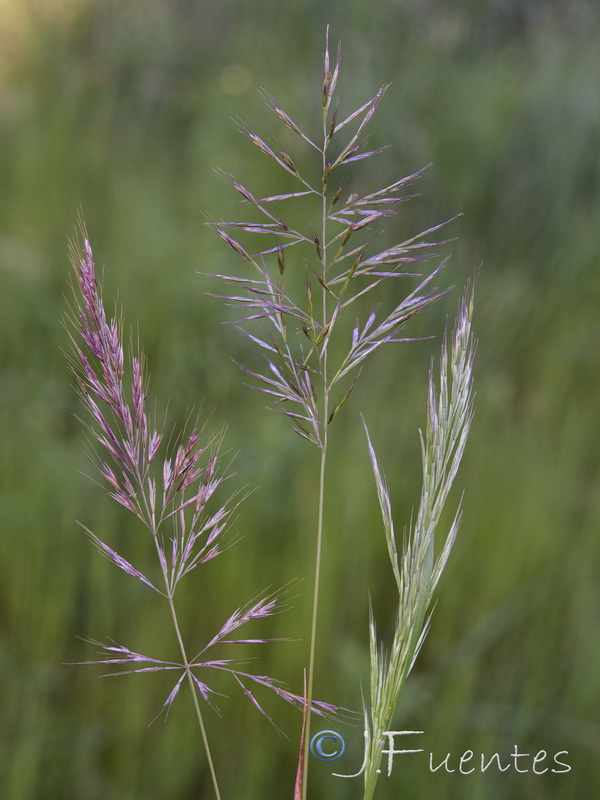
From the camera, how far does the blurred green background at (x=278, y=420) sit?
3.98 feet

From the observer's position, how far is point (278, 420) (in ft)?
5.84

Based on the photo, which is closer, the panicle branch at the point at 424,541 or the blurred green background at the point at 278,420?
the panicle branch at the point at 424,541

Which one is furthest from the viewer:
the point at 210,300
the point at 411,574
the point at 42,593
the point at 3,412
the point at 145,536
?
the point at 210,300

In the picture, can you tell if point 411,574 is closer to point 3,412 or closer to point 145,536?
point 145,536

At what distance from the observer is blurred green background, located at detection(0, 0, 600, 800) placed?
1213 mm

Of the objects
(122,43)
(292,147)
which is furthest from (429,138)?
(122,43)

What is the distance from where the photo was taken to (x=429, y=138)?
2881 millimetres

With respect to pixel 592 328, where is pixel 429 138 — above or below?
above

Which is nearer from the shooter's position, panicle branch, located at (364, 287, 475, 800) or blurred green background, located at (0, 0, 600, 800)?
panicle branch, located at (364, 287, 475, 800)

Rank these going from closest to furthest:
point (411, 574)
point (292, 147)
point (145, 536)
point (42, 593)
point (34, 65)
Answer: point (411, 574), point (42, 593), point (145, 536), point (292, 147), point (34, 65)

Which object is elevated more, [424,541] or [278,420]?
[424,541]

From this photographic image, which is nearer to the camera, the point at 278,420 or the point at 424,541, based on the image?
the point at 424,541

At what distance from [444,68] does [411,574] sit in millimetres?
3119

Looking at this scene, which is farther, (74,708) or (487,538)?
(487,538)
